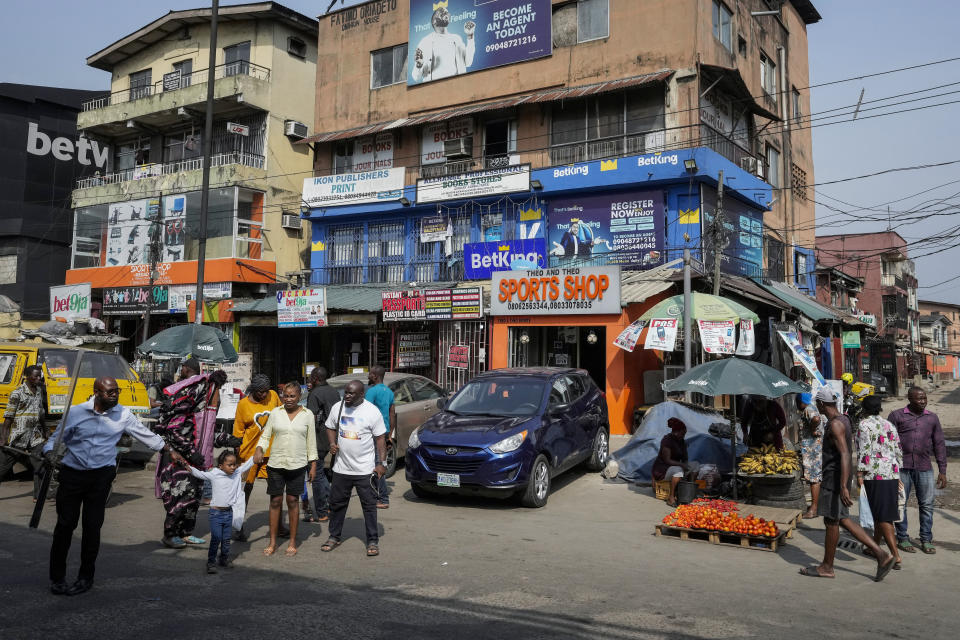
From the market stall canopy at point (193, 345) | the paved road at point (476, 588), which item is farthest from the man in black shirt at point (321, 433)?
the market stall canopy at point (193, 345)

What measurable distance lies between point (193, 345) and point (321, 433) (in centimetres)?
567

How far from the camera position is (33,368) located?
9.05 meters

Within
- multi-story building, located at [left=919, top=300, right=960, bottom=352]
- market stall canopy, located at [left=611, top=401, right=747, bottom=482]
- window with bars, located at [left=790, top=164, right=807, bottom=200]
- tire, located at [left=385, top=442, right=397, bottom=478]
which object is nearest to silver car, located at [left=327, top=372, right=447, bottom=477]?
tire, located at [left=385, top=442, right=397, bottom=478]

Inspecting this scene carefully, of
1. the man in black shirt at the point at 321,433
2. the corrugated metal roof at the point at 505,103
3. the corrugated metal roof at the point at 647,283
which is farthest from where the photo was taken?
the corrugated metal roof at the point at 505,103

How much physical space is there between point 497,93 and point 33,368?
15.9 m

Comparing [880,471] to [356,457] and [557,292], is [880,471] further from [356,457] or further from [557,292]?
[557,292]

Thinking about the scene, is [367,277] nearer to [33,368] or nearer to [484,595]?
[33,368]

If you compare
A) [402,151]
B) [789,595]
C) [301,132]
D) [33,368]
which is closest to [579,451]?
[789,595]

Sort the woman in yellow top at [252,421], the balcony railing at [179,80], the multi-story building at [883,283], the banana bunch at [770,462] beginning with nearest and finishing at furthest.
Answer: the woman in yellow top at [252,421] < the banana bunch at [770,462] < the balcony railing at [179,80] < the multi-story building at [883,283]

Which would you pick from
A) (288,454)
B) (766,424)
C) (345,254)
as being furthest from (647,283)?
(345,254)

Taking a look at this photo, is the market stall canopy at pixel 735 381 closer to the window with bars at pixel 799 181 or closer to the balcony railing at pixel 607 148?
the balcony railing at pixel 607 148

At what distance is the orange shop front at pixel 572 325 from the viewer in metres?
15.6

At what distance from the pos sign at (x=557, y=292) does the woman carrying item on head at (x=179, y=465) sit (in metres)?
10.5

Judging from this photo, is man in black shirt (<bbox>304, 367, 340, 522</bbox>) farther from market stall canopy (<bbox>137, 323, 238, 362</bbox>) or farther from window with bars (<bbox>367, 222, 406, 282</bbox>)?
window with bars (<bbox>367, 222, 406, 282</bbox>)
